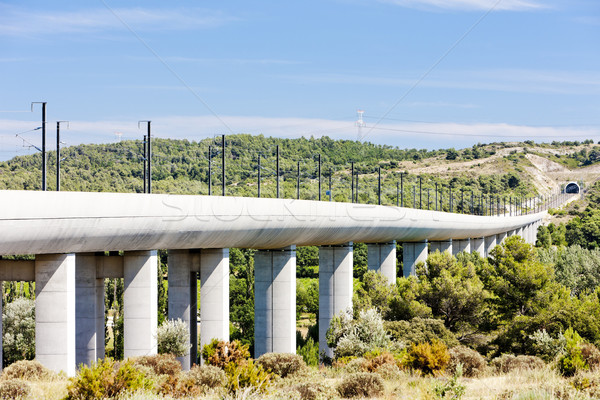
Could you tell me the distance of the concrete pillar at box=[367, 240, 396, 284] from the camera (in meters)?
57.4

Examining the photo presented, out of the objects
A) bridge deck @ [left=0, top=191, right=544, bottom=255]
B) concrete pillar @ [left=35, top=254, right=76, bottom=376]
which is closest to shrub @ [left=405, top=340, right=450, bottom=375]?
bridge deck @ [left=0, top=191, right=544, bottom=255]

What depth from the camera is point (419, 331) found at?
40.4 meters

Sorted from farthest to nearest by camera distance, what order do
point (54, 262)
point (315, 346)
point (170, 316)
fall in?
point (315, 346)
point (170, 316)
point (54, 262)

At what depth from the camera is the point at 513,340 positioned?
38.6 meters

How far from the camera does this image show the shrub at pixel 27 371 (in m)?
20.8

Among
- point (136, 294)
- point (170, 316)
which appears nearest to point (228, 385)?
point (136, 294)

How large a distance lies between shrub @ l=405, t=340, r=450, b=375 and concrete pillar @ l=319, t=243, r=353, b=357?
21.9m

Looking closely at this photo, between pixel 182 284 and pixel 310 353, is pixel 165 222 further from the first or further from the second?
pixel 310 353

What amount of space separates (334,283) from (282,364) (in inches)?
924

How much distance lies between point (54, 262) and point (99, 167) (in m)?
70.3

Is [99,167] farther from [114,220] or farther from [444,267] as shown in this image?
[114,220]

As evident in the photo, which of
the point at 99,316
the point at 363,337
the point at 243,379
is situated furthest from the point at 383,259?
the point at 243,379

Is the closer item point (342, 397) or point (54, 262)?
point (342, 397)

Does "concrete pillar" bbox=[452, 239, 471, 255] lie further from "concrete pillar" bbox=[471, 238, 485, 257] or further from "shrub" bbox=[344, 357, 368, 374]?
"shrub" bbox=[344, 357, 368, 374]
